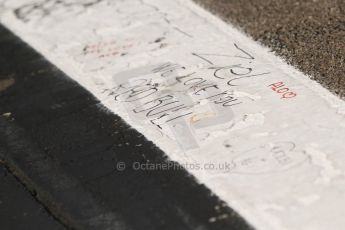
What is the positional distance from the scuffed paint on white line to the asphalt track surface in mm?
117

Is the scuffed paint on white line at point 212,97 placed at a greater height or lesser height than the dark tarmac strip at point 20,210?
greater

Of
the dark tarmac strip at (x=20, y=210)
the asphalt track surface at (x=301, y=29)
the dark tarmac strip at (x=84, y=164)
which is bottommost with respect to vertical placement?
the dark tarmac strip at (x=20, y=210)

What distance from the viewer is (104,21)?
641 cm

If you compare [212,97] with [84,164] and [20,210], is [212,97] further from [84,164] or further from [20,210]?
[20,210]

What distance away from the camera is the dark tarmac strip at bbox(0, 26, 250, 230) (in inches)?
157

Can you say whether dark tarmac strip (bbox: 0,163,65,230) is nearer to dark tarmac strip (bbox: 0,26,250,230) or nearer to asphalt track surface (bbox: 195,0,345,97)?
dark tarmac strip (bbox: 0,26,250,230)

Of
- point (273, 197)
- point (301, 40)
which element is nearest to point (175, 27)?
point (301, 40)

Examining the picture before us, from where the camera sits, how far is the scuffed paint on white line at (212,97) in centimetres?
401

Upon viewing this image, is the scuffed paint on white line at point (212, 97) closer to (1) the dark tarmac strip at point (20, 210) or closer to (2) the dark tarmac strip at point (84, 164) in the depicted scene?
(2) the dark tarmac strip at point (84, 164)

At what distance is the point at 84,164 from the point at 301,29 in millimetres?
2294

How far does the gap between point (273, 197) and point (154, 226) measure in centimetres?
72

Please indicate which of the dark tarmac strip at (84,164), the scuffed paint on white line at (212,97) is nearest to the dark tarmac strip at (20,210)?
the dark tarmac strip at (84,164)

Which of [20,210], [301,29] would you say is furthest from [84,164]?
[301,29]

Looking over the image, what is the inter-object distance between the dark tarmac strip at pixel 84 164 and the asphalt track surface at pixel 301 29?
148cm
